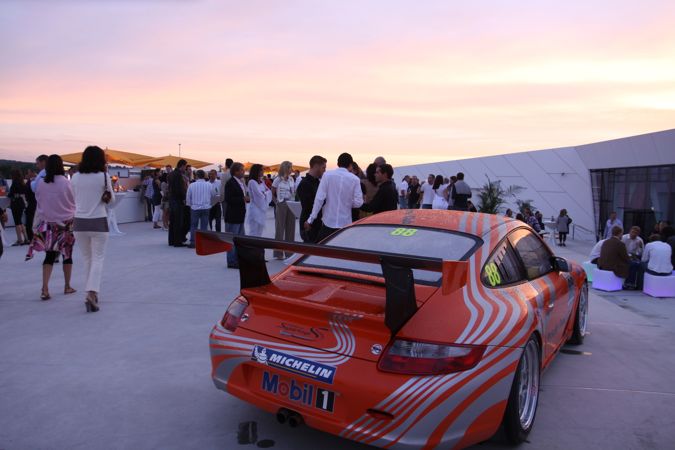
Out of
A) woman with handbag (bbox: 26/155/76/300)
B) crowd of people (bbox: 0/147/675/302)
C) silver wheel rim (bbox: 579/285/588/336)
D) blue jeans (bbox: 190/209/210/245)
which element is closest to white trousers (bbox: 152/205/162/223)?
crowd of people (bbox: 0/147/675/302)

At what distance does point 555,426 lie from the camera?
3.54 meters

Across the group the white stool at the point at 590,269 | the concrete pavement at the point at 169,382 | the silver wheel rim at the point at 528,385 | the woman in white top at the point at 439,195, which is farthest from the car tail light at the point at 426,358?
the woman in white top at the point at 439,195

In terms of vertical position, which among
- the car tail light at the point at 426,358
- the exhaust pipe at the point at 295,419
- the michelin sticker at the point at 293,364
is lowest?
the exhaust pipe at the point at 295,419

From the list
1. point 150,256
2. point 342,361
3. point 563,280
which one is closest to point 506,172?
point 150,256

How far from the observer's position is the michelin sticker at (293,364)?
2.77m

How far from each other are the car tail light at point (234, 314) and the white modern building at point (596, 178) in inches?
846

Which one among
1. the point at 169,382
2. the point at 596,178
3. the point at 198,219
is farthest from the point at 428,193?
the point at 596,178

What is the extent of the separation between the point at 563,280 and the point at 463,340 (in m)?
2.22

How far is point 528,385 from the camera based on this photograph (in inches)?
135

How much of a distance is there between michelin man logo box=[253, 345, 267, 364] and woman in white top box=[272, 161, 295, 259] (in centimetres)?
668

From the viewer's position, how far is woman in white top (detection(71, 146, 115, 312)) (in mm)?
5828

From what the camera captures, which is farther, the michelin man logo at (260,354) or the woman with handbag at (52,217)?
the woman with handbag at (52,217)

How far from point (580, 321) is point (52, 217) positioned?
601cm

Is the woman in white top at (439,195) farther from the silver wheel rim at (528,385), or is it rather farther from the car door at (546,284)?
the silver wheel rim at (528,385)
